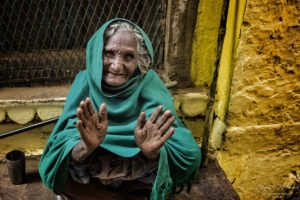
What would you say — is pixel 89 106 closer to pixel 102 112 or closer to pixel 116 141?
pixel 102 112

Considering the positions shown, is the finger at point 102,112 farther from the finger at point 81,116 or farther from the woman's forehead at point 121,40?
the woman's forehead at point 121,40

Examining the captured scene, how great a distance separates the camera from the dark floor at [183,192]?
259cm

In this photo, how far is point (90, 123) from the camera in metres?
1.72

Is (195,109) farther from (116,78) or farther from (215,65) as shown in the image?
(116,78)

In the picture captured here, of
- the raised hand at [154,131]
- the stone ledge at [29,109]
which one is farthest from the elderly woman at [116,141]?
the stone ledge at [29,109]

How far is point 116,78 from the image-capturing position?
205 cm

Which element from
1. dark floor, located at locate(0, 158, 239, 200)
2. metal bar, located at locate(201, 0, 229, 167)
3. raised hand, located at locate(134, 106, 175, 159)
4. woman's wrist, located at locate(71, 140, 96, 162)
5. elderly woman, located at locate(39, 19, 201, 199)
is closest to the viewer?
raised hand, located at locate(134, 106, 175, 159)

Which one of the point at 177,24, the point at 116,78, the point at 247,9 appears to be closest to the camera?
the point at 116,78

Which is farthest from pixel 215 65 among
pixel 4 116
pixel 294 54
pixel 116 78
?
pixel 4 116

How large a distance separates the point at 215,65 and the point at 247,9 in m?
0.46

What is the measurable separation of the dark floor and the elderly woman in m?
0.49

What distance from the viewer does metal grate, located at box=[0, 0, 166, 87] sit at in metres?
2.81

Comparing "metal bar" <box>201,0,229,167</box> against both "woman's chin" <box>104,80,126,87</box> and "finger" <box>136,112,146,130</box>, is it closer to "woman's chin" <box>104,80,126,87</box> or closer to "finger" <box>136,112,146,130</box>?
"woman's chin" <box>104,80,126,87</box>

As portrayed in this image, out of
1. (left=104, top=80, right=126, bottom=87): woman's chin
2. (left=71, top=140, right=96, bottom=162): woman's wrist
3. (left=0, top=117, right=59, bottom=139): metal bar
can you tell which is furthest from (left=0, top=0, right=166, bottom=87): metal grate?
(left=71, top=140, right=96, bottom=162): woman's wrist
